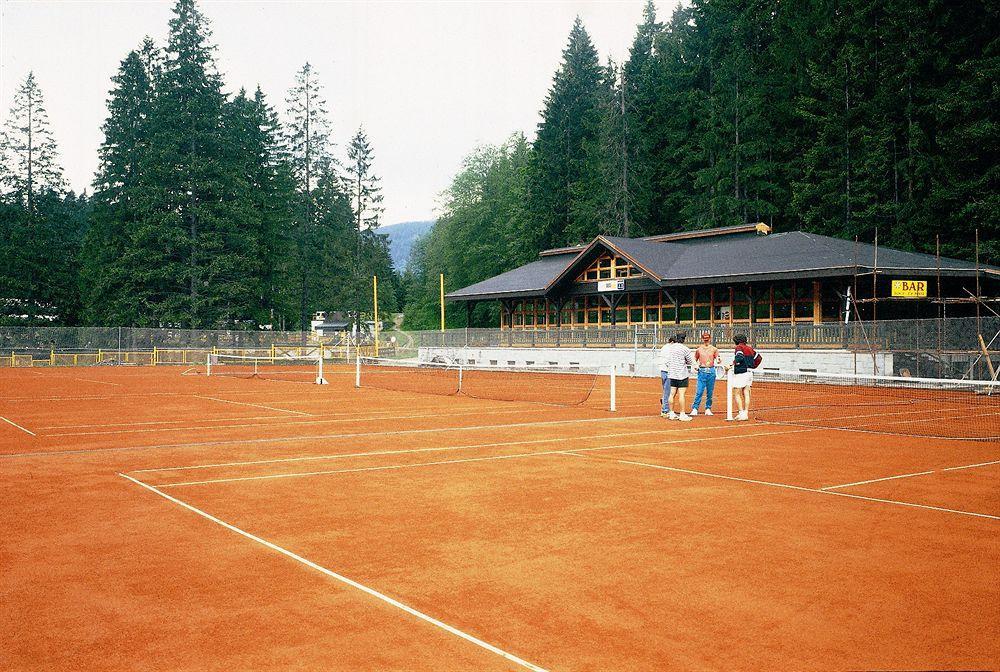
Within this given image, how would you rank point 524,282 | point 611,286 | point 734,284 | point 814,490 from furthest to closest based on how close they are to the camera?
point 524,282, point 611,286, point 734,284, point 814,490

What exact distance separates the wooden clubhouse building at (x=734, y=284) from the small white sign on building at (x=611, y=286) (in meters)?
0.07

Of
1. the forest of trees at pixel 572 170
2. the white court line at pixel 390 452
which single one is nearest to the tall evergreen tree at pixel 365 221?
the forest of trees at pixel 572 170

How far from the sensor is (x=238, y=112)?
239 feet

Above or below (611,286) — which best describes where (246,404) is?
below

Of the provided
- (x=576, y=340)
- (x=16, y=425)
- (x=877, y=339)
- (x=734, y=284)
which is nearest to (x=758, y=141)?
(x=734, y=284)

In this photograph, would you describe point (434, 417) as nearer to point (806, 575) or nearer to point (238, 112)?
point (806, 575)

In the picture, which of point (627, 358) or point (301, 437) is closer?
point (301, 437)

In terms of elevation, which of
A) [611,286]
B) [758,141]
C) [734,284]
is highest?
Answer: [758,141]

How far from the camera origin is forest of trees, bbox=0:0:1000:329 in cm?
4569

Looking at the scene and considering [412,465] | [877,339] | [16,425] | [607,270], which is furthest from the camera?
[607,270]

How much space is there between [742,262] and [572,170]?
36.0m

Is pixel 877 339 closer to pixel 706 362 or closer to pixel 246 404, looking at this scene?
pixel 706 362

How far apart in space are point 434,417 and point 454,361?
34597mm

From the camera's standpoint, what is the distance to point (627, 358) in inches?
1672
